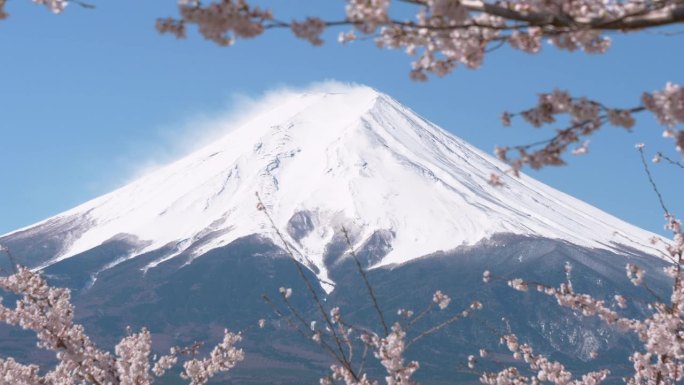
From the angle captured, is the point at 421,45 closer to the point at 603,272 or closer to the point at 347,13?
the point at 347,13

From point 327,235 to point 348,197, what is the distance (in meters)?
8.11

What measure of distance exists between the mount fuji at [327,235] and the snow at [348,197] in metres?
0.31

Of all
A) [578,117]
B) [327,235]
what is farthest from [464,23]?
[327,235]

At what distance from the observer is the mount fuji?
10081 cm

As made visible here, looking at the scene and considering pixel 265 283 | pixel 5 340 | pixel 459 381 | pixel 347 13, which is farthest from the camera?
pixel 265 283

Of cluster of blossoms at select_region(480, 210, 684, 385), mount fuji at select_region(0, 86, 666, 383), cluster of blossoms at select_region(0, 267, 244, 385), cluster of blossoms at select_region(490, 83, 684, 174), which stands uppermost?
cluster of blossoms at select_region(490, 83, 684, 174)

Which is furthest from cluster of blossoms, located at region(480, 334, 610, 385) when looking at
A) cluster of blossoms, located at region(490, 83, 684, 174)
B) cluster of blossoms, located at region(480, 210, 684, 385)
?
cluster of blossoms, located at region(490, 83, 684, 174)

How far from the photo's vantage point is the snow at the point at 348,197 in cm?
11562

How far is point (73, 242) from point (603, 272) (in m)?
76.1

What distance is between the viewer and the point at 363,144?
5305 inches

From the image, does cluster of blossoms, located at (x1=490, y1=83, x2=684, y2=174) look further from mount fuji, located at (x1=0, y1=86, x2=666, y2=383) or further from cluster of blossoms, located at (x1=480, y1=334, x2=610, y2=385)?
mount fuji, located at (x1=0, y1=86, x2=666, y2=383)

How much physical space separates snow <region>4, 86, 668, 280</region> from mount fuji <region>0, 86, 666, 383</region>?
0.31m

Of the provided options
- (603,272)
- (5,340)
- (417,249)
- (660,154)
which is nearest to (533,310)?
(603,272)

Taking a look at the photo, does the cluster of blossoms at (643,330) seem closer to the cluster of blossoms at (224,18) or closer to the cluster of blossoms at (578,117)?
the cluster of blossoms at (578,117)
